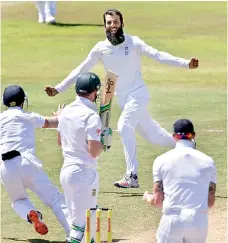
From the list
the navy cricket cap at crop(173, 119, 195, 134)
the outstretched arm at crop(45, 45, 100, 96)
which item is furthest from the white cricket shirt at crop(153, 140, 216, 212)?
the outstretched arm at crop(45, 45, 100, 96)

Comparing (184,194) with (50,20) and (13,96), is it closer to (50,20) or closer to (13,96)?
(13,96)

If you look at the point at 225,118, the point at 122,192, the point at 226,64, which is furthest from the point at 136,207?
the point at 226,64

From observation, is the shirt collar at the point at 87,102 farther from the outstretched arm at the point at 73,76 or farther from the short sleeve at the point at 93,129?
the outstretched arm at the point at 73,76

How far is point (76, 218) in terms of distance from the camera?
36.1ft

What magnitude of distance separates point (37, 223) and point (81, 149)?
4.16 feet

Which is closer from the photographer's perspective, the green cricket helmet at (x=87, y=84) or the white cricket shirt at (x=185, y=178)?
the white cricket shirt at (x=185, y=178)

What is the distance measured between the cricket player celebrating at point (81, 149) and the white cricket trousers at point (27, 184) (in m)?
0.62

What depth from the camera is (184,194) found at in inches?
366

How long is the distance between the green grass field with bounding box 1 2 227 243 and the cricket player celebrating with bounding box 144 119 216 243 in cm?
308

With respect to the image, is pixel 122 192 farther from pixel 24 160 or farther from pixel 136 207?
pixel 24 160

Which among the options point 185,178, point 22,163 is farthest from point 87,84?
point 185,178

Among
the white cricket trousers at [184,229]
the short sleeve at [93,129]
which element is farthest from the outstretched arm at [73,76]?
the white cricket trousers at [184,229]

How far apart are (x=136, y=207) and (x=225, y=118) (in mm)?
7113

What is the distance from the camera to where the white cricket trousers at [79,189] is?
1087 centimetres
